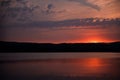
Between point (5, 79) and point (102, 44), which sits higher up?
point (5, 79)

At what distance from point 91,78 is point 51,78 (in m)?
1.69

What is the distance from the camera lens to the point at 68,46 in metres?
44.2

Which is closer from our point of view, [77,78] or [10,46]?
[77,78]

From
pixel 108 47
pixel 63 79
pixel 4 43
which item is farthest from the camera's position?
pixel 108 47

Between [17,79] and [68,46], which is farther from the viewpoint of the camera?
[68,46]

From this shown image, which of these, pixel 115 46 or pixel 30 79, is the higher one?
pixel 30 79

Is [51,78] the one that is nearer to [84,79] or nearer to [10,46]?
[84,79]

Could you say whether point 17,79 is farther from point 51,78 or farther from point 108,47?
point 108,47

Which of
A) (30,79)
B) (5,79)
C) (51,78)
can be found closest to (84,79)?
(51,78)

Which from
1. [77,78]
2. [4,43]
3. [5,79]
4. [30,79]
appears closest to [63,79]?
[77,78]

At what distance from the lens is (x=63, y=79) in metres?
12.1

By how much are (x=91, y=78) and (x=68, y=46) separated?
31531 millimetres

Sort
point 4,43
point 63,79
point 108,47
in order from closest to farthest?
point 63,79
point 4,43
point 108,47

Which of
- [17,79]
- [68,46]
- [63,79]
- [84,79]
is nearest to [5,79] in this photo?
[17,79]
